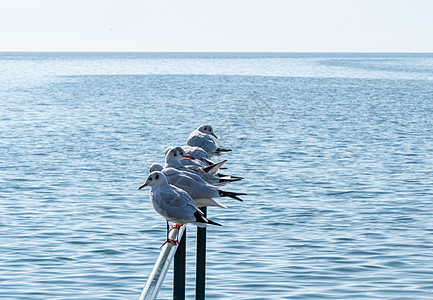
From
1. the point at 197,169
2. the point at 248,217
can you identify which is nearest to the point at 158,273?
the point at 197,169

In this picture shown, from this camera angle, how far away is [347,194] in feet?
77.4

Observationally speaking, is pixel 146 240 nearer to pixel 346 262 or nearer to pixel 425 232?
pixel 346 262

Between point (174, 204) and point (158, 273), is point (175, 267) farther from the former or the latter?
point (174, 204)

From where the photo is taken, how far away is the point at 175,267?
605 cm

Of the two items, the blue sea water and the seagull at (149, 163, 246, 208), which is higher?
the seagull at (149, 163, 246, 208)

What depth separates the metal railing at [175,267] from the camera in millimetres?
5062

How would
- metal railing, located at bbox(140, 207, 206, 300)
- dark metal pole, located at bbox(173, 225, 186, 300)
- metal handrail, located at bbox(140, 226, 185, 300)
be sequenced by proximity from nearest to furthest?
metal handrail, located at bbox(140, 226, 185, 300) < metal railing, located at bbox(140, 207, 206, 300) < dark metal pole, located at bbox(173, 225, 186, 300)

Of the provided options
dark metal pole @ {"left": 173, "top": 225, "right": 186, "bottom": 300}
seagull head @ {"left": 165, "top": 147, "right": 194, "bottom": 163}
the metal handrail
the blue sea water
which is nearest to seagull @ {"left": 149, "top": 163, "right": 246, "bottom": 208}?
A: seagull head @ {"left": 165, "top": 147, "right": 194, "bottom": 163}

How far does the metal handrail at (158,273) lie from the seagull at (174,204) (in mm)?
737

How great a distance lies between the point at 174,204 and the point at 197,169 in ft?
4.08

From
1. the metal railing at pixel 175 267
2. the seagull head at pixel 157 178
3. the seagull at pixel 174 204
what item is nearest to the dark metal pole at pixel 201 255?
the metal railing at pixel 175 267

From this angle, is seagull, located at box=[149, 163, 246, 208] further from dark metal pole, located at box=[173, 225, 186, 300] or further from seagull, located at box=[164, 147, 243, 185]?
dark metal pole, located at box=[173, 225, 186, 300]

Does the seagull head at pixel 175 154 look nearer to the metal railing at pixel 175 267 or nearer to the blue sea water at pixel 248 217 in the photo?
the metal railing at pixel 175 267

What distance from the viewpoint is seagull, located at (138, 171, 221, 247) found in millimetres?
6820
